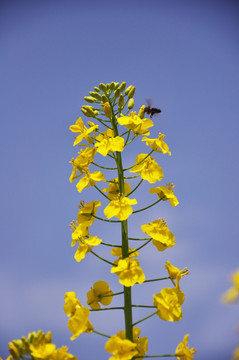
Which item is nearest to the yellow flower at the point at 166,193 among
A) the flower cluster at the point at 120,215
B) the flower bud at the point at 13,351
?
the flower cluster at the point at 120,215

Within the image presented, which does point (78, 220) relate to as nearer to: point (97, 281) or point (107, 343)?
point (97, 281)

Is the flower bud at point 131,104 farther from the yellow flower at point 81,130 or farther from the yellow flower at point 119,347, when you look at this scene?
the yellow flower at point 119,347

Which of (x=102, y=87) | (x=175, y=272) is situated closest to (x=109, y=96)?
(x=102, y=87)

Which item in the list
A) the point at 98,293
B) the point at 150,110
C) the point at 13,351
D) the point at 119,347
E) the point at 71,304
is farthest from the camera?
Answer: the point at 150,110

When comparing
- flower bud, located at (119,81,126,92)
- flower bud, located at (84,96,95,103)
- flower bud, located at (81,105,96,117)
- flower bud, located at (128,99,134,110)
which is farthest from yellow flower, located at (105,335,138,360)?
flower bud, located at (119,81,126,92)

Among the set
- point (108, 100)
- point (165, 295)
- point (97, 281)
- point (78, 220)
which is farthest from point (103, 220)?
point (108, 100)

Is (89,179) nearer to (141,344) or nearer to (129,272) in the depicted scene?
(129,272)
